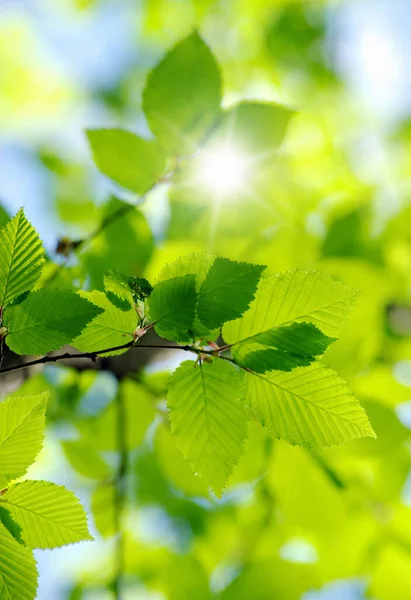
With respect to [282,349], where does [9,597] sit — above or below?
below

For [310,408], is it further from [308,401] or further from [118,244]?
[118,244]

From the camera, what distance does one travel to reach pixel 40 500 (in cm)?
43

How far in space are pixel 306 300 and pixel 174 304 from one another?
0.12 metres

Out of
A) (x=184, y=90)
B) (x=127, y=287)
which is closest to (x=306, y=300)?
(x=127, y=287)

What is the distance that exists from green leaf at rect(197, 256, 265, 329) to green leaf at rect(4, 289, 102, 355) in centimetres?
10

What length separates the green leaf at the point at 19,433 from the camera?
419 millimetres

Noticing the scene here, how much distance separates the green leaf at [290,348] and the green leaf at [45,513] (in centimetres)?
21

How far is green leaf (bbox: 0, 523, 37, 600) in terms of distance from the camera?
1.34 ft

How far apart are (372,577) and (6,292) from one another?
115cm

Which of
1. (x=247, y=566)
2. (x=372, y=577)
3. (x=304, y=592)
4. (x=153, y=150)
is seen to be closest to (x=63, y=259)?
(x=153, y=150)

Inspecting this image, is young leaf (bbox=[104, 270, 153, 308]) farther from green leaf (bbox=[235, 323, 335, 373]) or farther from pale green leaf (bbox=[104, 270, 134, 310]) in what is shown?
green leaf (bbox=[235, 323, 335, 373])

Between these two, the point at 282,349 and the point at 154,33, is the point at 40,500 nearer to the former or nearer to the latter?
the point at 282,349

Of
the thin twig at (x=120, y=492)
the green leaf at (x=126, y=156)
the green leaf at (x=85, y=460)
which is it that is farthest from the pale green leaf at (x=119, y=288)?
the green leaf at (x=85, y=460)

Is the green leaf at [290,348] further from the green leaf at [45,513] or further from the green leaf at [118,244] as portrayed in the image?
the green leaf at [118,244]
